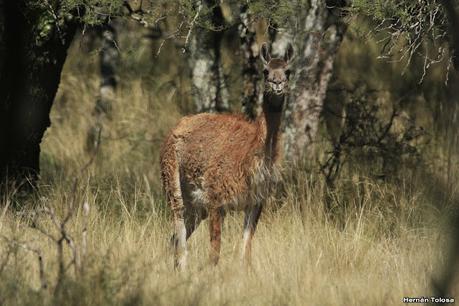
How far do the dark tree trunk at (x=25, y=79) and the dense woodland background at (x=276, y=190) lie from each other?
0.01 m

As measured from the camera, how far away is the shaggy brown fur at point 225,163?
28.1ft

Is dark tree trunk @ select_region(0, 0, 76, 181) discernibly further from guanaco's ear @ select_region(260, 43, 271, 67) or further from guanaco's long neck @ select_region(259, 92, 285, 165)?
guanaco's long neck @ select_region(259, 92, 285, 165)

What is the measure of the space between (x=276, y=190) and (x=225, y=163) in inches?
32.9

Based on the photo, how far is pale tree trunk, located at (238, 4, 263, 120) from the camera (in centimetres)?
1177

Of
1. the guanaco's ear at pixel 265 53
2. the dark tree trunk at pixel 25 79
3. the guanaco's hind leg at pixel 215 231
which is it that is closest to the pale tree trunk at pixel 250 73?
the dark tree trunk at pixel 25 79

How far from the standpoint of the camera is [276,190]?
9.41 metres

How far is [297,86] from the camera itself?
39.0 feet

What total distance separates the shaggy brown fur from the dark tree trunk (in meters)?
1.75

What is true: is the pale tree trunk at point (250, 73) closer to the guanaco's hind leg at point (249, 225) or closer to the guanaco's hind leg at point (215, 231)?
the guanaco's hind leg at point (249, 225)

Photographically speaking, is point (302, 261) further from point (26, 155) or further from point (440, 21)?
point (26, 155)

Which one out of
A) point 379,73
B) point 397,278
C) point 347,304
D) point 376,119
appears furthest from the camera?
point 379,73

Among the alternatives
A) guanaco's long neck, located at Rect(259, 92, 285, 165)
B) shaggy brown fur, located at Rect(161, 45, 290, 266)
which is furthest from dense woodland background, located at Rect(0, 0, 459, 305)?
guanaco's long neck, located at Rect(259, 92, 285, 165)

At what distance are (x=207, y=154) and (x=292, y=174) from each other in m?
1.97

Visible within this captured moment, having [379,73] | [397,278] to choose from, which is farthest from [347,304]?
[379,73]
